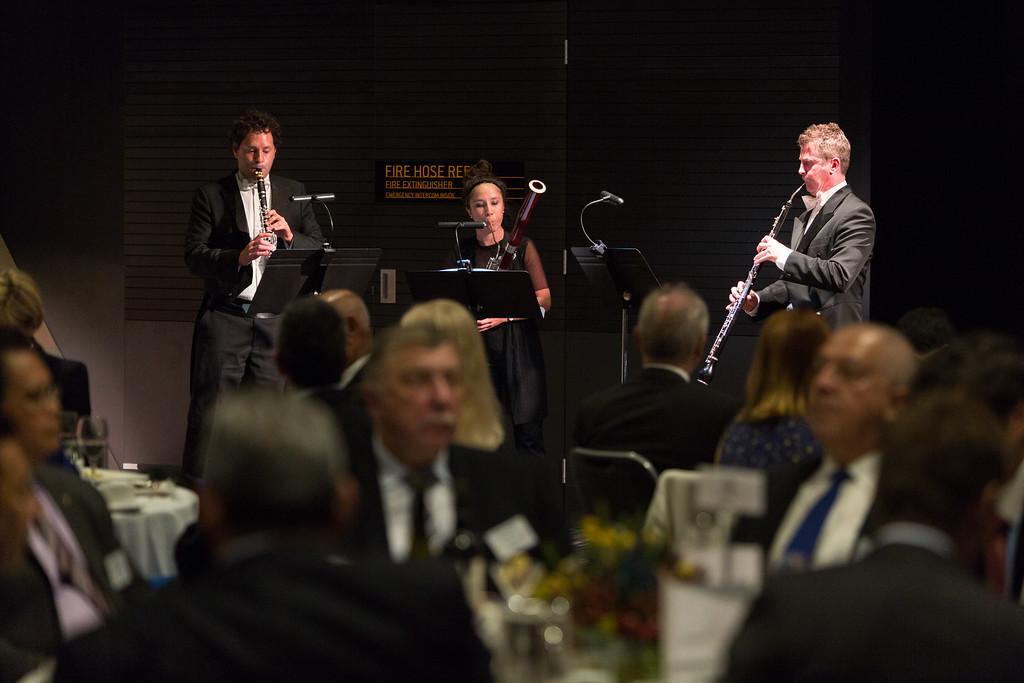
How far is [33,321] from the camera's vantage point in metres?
4.77

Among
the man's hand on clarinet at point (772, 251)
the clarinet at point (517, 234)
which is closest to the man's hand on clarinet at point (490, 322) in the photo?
the clarinet at point (517, 234)

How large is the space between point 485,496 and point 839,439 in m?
0.76

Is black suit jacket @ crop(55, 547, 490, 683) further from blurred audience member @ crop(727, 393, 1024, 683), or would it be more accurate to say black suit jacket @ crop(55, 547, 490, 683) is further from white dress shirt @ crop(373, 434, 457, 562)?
white dress shirt @ crop(373, 434, 457, 562)

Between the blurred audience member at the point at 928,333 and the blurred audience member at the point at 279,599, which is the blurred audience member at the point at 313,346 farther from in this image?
the blurred audience member at the point at 928,333

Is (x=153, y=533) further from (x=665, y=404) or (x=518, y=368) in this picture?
(x=518, y=368)

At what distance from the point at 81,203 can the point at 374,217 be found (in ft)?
6.32

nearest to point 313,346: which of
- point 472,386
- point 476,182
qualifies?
point 472,386

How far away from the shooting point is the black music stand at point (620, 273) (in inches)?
260

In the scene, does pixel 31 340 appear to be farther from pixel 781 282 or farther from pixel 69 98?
pixel 69 98

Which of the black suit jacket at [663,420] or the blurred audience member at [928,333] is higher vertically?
the blurred audience member at [928,333]

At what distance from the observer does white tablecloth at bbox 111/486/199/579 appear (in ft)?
13.2

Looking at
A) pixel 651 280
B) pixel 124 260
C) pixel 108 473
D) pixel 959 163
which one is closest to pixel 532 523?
pixel 108 473

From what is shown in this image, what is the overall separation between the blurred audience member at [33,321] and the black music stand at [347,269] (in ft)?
5.84

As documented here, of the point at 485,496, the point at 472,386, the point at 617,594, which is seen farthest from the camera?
the point at 472,386
